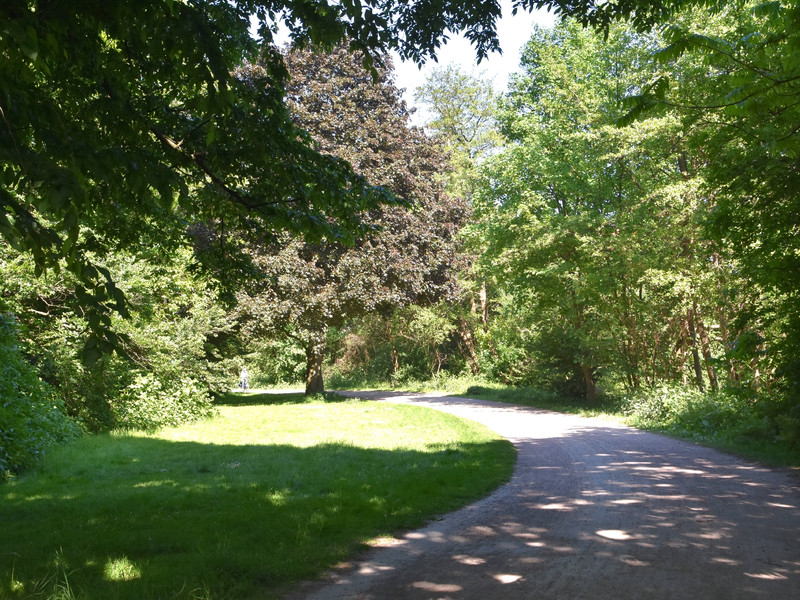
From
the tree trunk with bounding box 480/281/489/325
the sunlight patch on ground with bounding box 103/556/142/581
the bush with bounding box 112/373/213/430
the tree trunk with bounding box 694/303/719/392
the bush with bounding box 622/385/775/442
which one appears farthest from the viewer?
the tree trunk with bounding box 480/281/489/325

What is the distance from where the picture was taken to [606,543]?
525cm

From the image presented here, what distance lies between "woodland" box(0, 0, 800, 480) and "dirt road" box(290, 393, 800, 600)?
1.92 meters

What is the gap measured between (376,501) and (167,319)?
11.2 metres

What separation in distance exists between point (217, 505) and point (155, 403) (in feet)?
29.9

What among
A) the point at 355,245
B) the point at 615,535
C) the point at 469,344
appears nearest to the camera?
the point at 615,535

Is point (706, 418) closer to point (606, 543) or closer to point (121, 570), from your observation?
point (606, 543)

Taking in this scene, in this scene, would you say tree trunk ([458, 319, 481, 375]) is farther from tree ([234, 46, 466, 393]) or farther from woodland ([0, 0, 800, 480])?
tree ([234, 46, 466, 393])

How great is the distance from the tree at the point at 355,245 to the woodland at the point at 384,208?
11 cm

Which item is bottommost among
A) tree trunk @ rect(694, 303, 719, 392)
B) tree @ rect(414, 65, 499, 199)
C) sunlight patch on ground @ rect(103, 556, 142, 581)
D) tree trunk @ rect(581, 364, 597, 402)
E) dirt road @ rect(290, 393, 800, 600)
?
sunlight patch on ground @ rect(103, 556, 142, 581)

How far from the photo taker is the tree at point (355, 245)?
21.0 meters

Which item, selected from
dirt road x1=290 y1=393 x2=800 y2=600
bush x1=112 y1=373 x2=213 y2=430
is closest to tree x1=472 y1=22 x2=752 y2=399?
dirt road x1=290 y1=393 x2=800 y2=600

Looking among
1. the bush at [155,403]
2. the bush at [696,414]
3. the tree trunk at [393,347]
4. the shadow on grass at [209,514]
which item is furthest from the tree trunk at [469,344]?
the shadow on grass at [209,514]

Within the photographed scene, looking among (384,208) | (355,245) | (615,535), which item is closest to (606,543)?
(615,535)

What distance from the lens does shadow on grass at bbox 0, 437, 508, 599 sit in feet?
15.1
